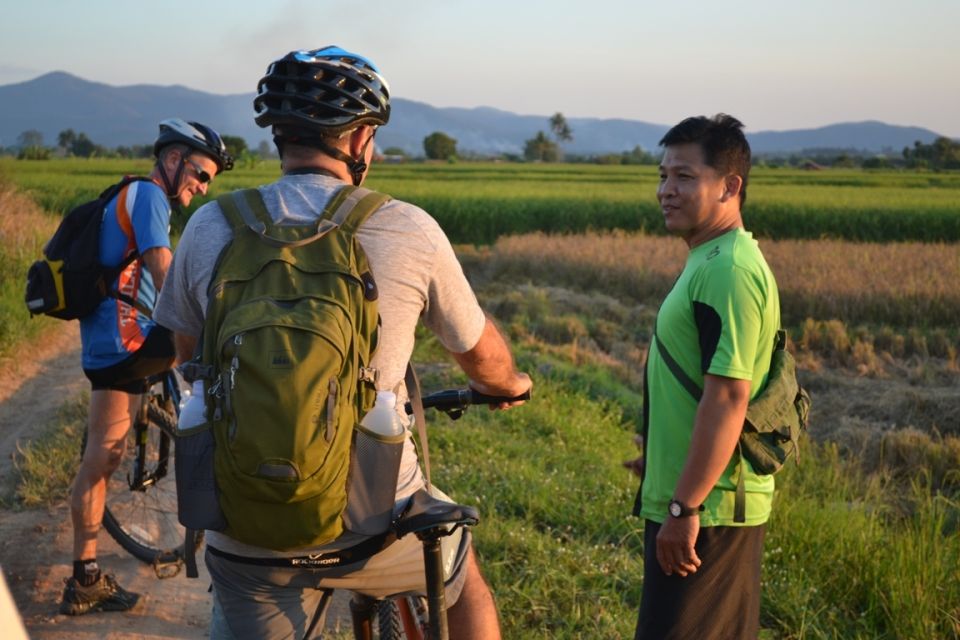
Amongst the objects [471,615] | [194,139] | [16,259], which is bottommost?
[16,259]

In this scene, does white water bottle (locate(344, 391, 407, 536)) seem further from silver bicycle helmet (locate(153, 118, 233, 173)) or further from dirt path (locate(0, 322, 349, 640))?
silver bicycle helmet (locate(153, 118, 233, 173))

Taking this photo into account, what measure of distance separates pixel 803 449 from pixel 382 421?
6638 mm

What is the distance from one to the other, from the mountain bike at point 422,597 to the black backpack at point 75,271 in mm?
2237

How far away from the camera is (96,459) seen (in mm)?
4383

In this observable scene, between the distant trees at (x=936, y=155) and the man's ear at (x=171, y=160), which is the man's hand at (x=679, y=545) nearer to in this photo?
the man's ear at (x=171, y=160)

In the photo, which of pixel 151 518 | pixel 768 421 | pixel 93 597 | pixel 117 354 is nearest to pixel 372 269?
pixel 768 421

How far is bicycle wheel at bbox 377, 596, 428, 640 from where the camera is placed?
8.38 feet

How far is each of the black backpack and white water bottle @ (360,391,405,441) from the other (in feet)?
8.57

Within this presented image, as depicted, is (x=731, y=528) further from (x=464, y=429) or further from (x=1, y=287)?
(x=1, y=287)

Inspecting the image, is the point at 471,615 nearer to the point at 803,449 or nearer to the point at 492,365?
the point at 492,365

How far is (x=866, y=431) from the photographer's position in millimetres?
9336

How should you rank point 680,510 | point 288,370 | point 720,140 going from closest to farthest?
point 288,370, point 680,510, point 720,140

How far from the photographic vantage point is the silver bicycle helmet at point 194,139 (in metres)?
4.42

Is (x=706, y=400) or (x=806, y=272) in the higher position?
(x=706, y=400)
